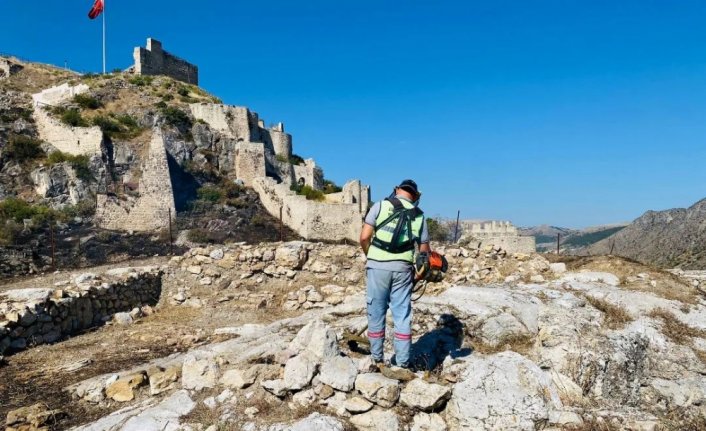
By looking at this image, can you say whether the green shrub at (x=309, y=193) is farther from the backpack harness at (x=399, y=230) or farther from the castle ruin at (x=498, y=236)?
the backpack harness at (x=399, y=230)

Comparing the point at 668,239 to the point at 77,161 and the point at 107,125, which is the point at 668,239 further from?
the point at 107,125

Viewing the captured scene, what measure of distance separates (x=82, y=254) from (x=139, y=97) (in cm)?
2344

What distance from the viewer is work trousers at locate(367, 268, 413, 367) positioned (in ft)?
15.6

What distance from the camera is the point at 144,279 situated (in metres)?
10.6

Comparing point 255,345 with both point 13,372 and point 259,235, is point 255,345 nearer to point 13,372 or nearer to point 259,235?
point 13,372

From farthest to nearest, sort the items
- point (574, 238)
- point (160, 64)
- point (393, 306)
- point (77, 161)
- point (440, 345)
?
point (574, 238), point (160, 64), point (77, 161), point (440, 345), point (393, 306)

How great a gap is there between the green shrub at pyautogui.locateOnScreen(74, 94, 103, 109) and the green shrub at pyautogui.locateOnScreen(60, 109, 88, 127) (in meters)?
1.75

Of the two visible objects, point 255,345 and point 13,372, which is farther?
point 13,372

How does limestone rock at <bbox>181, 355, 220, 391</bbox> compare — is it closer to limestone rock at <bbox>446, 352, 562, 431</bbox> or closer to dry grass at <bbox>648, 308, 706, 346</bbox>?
limestone rock at <bbox>446, 352, 562, 431</bbox>

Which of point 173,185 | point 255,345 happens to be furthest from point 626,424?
point 173,185

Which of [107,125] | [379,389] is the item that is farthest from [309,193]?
[379,389]

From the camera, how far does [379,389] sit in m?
4.26

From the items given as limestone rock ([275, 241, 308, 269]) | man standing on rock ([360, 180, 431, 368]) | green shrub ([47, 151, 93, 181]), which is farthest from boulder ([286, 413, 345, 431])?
green shrub ([47, 151, 93, 181])

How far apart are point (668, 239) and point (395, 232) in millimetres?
20686
